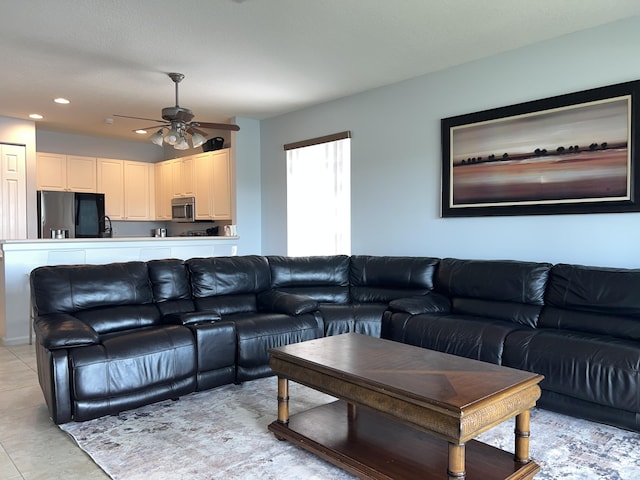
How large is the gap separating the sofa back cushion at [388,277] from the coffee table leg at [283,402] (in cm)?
201

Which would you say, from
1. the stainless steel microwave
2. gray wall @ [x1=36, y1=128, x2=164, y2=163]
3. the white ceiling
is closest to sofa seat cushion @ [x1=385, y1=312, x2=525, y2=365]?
the white ceiling

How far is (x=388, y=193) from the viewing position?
4941 millimetres

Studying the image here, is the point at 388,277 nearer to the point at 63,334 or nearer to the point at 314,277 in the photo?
the point at 314,277

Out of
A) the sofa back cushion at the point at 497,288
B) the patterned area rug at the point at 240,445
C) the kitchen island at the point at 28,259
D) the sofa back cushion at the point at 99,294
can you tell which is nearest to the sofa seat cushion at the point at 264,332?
the patterned area rug at the point at 240,445

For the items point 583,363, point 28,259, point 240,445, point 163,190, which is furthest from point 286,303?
point 163,190

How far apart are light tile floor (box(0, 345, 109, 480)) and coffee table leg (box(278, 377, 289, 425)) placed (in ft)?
2.88

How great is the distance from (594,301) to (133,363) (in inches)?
120

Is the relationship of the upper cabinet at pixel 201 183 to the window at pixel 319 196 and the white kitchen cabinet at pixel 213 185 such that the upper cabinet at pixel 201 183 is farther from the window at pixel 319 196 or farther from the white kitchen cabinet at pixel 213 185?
the window at pixel 319 196

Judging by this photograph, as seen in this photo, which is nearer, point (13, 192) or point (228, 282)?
point (228, 282)

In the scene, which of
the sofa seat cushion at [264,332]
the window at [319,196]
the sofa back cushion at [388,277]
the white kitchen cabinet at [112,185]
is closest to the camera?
the sofa seat cushion at [264,332]

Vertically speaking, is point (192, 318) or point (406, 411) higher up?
point (192, 318)

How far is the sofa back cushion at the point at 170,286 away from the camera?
3713mm

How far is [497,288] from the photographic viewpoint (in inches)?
143

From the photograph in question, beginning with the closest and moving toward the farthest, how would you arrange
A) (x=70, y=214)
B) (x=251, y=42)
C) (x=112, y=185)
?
(x=251, y=42) → (x=70, y=214) → (x=112, y=185)
